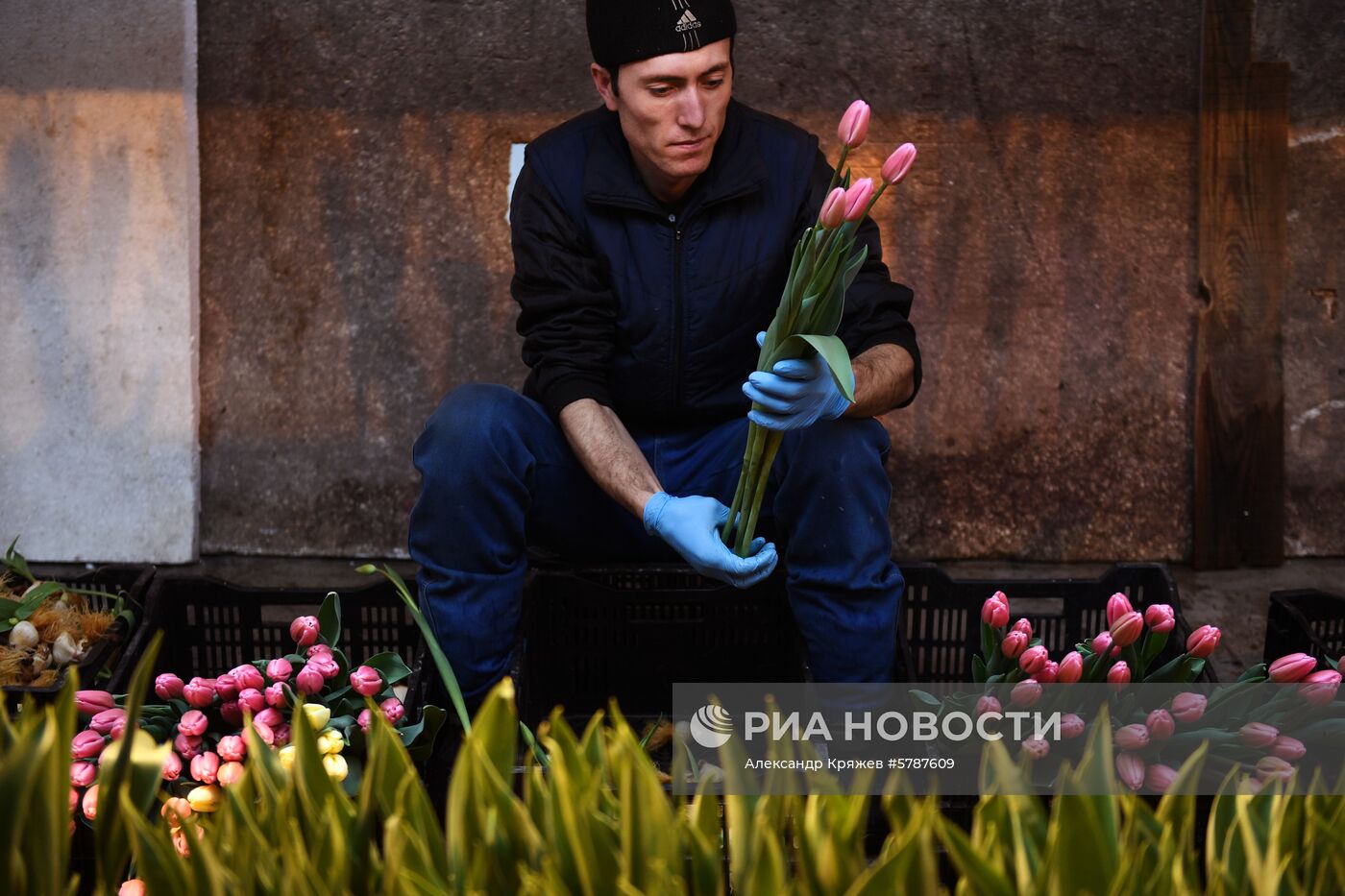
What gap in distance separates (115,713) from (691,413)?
109 cm

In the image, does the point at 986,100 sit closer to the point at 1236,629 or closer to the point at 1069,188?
the point at 1069,188

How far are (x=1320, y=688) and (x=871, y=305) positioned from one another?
0.92 m

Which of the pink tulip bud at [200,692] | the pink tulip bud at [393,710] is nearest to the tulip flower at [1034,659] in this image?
the pink tulip bud at [393,710]

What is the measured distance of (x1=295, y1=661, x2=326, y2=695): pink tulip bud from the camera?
181cm

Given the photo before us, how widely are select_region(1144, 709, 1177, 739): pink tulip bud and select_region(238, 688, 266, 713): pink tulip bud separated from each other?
1134mm

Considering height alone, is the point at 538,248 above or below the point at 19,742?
above

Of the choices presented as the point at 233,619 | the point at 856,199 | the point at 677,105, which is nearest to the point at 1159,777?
the point at 856,199

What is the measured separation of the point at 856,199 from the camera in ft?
5.23

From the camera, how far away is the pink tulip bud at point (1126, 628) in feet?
5.77

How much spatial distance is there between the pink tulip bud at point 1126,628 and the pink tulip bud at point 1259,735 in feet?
0.57

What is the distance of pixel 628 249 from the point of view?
237cm

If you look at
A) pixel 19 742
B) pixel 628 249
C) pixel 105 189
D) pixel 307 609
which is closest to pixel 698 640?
pixel 628 249

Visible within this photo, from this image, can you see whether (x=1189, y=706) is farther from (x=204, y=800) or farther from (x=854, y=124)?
(x=204, y=800)

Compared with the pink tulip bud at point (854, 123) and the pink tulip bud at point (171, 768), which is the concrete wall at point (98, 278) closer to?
the pink tulip bud at point (171, 768)
